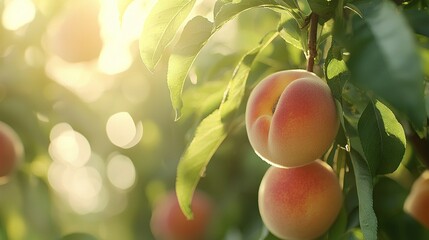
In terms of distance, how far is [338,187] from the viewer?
4.12 feet

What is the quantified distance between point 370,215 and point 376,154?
0.30 ft

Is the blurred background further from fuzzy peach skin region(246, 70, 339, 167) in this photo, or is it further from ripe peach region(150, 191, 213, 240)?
fuzzy peach skin region(246, 70, 339, 167)

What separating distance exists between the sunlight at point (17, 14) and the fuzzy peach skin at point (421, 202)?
53.0 inches

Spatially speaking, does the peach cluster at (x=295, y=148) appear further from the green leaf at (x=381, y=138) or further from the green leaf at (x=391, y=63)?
the green leaf at (x=391, y=63)

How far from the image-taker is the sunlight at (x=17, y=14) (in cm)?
233

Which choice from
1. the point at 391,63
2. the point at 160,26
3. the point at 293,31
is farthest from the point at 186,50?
the point at 391,63

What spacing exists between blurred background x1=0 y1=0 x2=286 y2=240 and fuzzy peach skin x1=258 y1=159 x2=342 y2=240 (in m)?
0.67

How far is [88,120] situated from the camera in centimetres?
235

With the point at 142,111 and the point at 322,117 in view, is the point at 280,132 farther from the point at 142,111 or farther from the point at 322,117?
the point at 142,111

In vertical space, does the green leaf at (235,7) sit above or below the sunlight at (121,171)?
above

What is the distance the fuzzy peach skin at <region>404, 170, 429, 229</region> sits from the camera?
1443 millimetres


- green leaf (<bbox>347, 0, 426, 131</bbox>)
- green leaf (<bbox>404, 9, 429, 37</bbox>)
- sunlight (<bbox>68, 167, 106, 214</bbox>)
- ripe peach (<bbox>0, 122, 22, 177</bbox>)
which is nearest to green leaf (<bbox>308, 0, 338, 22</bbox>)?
green leaf (<bbox>404, 9, 429, 37</bbox>)

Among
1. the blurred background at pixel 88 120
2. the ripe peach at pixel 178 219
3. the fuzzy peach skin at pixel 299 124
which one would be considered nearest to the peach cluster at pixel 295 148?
the fuzzy peach skin at pixel 299 124

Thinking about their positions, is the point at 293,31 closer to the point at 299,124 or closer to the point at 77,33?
the point at 299,124
